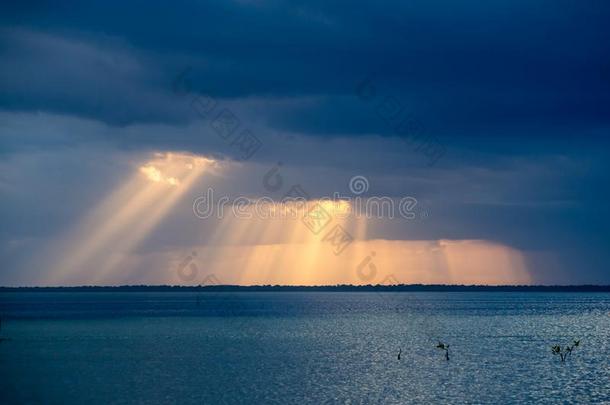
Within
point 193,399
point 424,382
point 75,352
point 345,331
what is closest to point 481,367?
point 424,382

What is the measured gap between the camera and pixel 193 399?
176 ft

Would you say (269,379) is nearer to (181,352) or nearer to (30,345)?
(181,352)

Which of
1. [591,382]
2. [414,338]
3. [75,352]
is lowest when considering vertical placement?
[591,382]

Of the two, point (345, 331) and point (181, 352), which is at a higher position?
point (345, 331)

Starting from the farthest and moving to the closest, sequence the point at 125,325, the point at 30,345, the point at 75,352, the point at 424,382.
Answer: the point at 125,325 → the point at 30,345 → the point at 75,352 → the point at 424,382

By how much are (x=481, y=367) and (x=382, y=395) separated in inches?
709

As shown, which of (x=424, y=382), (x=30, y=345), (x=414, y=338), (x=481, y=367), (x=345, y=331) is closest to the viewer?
(x=424, y=382)

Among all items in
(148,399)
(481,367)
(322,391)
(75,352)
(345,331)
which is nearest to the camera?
(148,399)

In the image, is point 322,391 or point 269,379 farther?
point 269,379

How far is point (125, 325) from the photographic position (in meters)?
132

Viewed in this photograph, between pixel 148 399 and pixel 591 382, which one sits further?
pixel 591 382

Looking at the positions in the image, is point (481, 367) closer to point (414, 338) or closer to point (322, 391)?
point (322, 391)

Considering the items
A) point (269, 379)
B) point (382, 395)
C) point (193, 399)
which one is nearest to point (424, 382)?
point (382, 395)

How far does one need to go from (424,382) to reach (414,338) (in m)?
44.1
